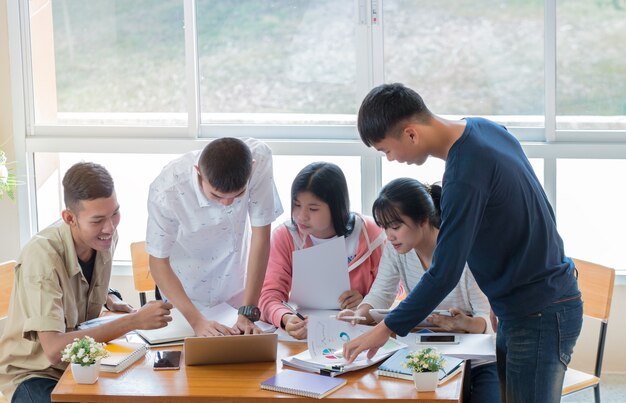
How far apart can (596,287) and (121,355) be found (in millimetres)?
1840

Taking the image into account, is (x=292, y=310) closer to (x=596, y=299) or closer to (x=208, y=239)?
(x=208, y=239)

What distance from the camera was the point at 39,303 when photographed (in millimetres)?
2750

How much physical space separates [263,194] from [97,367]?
0.90 m

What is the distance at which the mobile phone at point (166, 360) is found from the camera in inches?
104

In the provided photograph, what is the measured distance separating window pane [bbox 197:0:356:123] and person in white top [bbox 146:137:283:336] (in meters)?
1.21

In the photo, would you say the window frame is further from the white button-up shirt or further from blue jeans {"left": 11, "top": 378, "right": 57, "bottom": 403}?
blue jeans {"left": 11, "top": 378, "right": 57, "bottom": 403}

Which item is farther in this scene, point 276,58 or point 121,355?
point 276,58

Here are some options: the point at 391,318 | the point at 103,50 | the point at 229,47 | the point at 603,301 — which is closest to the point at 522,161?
the point at 391,318

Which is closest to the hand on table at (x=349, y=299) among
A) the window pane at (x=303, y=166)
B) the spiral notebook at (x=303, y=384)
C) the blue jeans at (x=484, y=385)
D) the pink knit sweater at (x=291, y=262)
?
the pink knit sweater at (x=291, y=262)

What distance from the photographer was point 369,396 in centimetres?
242

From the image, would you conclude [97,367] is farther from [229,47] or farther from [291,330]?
[229,47]

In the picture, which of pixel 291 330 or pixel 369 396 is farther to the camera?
pixel 291 330

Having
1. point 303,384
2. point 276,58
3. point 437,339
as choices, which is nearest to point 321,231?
point 437,339

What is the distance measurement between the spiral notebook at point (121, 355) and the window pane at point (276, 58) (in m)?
1.94
